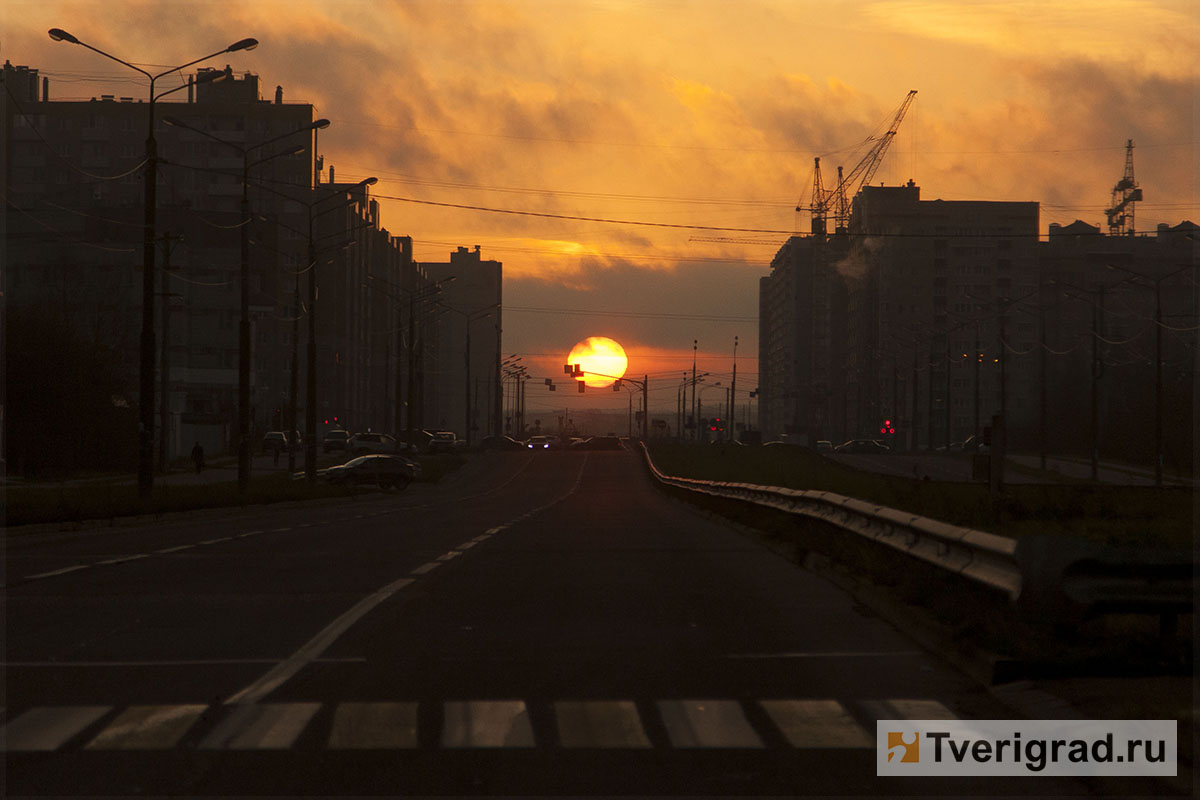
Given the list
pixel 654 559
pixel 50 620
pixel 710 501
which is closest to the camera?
pixel 50 620

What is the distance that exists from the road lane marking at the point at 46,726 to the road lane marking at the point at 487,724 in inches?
71.9

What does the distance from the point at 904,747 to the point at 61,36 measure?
29.6 meters

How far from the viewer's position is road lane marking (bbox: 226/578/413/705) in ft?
25.6

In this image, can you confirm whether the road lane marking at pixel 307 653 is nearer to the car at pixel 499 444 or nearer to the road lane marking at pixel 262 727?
the road lane marking at pixel 262 727

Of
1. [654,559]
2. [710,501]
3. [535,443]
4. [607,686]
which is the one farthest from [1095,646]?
[535,443]

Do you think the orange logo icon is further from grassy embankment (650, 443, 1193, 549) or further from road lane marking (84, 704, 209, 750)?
grassy embankment (650, 443, 1193, 549)

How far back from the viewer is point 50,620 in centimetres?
1098


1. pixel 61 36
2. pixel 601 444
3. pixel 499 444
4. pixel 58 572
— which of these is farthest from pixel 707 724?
pixel 601 444

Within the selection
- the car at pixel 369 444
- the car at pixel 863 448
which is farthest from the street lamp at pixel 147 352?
the car at pixel 863 448

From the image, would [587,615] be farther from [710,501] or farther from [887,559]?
[710,501]

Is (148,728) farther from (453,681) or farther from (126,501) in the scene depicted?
(126,501)

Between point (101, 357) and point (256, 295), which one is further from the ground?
point (256, 295)

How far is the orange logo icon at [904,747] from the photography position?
6.39 metres

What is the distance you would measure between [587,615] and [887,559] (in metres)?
4.11
